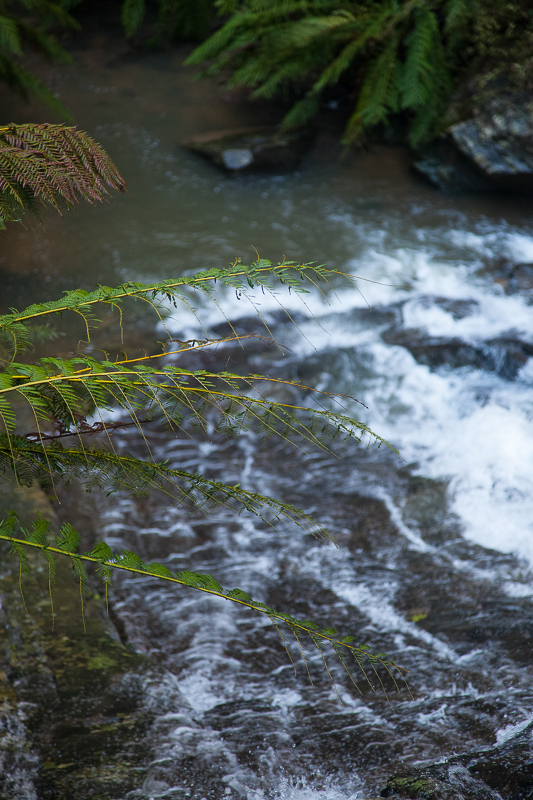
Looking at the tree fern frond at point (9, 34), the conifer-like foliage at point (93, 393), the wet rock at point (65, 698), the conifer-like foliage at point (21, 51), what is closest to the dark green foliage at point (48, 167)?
the conifer-like foliage at point (93, 393)

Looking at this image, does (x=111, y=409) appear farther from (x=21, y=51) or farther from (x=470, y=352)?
(x=21, y=51)

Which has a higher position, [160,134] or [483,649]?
[160,134]

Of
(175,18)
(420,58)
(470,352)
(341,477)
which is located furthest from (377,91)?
(341,477)

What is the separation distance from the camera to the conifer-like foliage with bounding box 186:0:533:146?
479 centimetres

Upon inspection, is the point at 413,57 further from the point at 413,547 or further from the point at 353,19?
the point at 413,547

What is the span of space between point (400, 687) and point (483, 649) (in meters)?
0.35

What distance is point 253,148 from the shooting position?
17.4ft

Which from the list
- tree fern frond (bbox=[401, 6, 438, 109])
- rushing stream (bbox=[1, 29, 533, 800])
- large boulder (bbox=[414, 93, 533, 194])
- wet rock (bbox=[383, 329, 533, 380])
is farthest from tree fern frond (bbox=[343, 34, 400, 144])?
wet rock (bbox=[383, 329, 533, 380])

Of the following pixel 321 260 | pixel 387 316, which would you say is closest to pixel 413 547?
pixel 387 316

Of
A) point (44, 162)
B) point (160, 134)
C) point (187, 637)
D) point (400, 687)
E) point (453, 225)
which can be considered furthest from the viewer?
point (160, 134)

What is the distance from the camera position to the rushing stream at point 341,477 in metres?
1.73

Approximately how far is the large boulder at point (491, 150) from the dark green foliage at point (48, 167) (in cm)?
444

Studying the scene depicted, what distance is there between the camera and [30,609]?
2.01 metres

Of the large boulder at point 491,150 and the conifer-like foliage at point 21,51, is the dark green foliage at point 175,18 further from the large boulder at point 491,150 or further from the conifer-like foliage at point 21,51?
the large boulder at point 491,150
